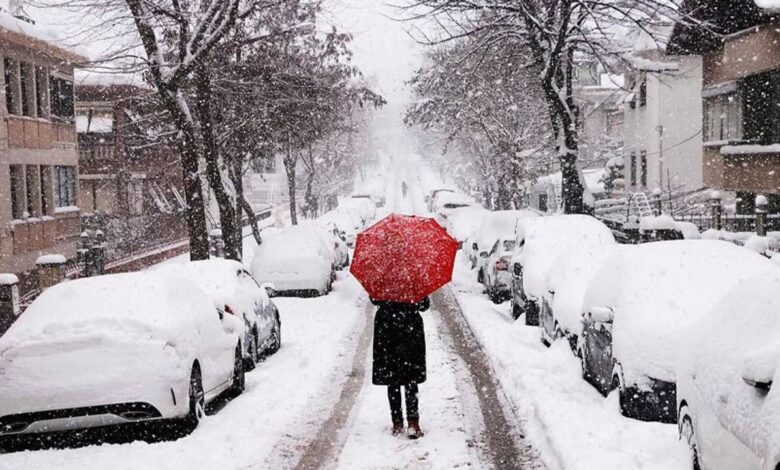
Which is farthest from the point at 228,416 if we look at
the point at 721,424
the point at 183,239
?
the point at 183,239

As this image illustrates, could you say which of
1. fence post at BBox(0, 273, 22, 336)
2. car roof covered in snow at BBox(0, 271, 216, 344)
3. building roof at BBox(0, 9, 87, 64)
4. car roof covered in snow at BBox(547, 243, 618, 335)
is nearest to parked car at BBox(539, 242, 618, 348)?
car roof covered in snow at BBox(547, 243, 618, 335)

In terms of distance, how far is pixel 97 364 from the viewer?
25.5ft

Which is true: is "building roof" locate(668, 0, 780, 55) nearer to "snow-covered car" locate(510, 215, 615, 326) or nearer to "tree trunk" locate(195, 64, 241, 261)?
"snow-covered car" locate(510, 215, 615, 326)

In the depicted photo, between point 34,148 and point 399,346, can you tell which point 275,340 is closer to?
point 399,346

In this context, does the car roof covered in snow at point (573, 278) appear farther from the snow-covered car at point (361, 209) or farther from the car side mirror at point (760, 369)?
the snow-covered car at point (361, 209)

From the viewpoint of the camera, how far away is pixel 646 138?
132 ft

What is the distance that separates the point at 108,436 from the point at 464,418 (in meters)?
3.44

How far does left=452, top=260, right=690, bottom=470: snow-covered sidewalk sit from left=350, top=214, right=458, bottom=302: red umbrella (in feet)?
5.75

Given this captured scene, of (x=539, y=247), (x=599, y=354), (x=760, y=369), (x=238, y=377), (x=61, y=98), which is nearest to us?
(x=760, y=369)

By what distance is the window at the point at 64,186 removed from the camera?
99.4ft

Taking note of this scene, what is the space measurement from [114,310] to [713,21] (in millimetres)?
20018

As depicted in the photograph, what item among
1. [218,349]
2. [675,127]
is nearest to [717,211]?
[218,349]

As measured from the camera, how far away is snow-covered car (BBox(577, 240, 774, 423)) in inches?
316

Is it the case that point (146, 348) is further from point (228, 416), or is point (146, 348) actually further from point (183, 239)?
point (183, 239)
